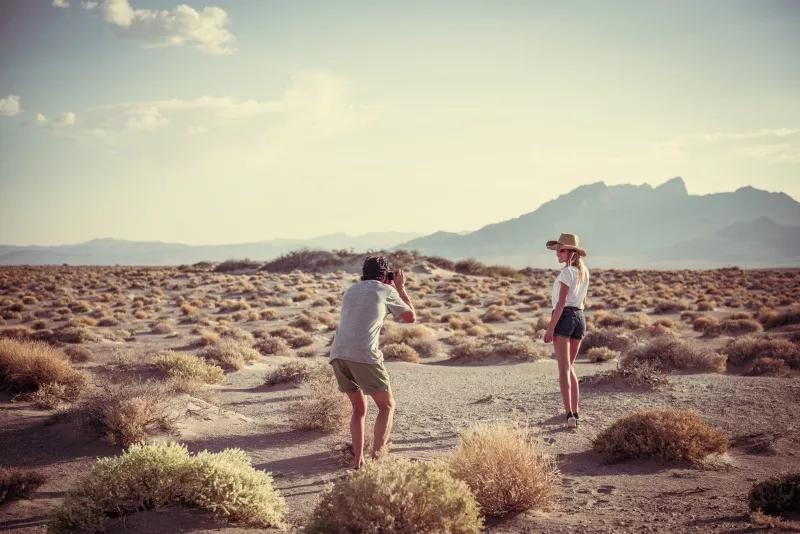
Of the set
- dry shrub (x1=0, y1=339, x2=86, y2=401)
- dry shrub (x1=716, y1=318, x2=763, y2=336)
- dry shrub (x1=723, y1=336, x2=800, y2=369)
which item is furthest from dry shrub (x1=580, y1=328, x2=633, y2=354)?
dry shrub (x1=0, y1=339, x2=86, y2=401)

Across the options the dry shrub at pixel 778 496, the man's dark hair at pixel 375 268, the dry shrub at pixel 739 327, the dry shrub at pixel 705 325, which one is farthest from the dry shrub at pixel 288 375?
the dry shrub at pixel 739 327

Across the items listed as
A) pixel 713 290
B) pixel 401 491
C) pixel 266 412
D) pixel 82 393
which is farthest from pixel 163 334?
pixel 713 290

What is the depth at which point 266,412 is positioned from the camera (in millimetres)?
8922

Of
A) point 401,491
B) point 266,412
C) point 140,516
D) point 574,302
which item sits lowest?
point 266,412

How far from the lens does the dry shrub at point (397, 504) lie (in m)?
3.49

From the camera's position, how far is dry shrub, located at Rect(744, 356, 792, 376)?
445 inches

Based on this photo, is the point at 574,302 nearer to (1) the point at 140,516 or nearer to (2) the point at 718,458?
(2) the point at 718,458

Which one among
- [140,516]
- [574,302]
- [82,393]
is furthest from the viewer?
[82,393]

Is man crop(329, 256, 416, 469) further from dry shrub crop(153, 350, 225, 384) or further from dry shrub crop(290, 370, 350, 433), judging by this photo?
dry shrub crop(153, 350, 225, 384)

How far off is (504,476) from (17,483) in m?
4.79

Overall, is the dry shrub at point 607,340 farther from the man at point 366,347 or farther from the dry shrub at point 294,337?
the man at point 366,347

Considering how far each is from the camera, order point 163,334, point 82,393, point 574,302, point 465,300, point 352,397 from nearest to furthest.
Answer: point 352,397
point 574,302
point 82,393
point 163,334
point 465,300

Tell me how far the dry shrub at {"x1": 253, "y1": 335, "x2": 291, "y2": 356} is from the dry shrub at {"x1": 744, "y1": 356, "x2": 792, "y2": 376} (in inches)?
463

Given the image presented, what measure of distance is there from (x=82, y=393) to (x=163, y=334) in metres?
10.9
